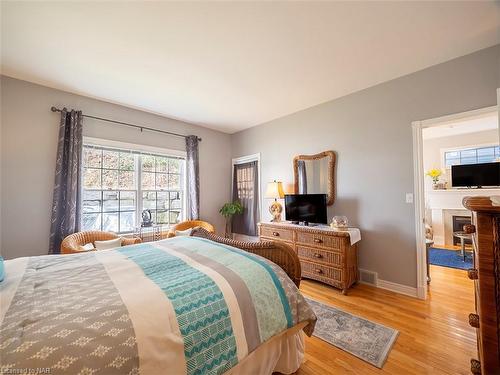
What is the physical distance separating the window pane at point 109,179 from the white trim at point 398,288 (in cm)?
412

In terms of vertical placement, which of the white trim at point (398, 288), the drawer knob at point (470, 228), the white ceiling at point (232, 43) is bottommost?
the white trim at point (398, 288)

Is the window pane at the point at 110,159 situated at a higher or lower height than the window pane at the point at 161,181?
higher

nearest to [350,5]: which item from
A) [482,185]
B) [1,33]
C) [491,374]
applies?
[491,374]

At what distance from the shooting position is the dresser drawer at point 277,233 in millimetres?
3159

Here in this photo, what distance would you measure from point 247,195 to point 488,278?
12.5 feet

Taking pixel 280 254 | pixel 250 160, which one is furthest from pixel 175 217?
pixel 280 254

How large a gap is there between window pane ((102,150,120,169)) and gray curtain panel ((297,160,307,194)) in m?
3.01

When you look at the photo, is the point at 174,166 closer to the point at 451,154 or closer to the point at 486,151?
the point at 451,154

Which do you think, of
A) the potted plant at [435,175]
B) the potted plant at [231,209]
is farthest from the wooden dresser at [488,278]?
the potted plant at [435,175]

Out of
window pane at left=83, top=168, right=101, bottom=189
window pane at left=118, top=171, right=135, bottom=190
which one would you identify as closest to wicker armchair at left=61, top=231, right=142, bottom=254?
window pane at left=83, top=168, right=101, bottom=189

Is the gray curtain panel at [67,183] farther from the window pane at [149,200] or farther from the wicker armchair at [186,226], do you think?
the wicker armchair at [186,226]

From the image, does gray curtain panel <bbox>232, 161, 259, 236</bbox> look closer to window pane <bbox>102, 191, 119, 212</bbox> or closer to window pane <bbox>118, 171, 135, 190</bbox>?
window pane <bbox>118, 171, 135, 190</bbox>

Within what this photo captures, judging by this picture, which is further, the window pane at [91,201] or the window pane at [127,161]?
the window pane at [127,161]

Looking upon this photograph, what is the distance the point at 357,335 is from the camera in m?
1.84
